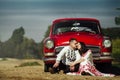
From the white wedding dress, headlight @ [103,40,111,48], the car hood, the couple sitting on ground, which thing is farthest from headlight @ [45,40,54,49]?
headlight @ [103,40,111,48]

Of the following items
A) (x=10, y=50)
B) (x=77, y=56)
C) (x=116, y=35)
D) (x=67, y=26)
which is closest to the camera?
(x=77, y=56)

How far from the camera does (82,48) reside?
44.9ft

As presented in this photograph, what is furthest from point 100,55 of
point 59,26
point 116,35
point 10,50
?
point 10,50

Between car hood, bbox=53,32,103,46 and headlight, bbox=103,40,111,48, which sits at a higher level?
Result: car hood, bbox=53,32,103,46

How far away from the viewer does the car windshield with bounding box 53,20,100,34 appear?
15.8 meters

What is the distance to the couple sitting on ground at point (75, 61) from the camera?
44.9 ft

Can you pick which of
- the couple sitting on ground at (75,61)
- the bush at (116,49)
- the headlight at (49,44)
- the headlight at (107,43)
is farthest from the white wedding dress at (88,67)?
the bush at (116,49)

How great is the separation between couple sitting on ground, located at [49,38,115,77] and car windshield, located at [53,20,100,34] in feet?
5.59

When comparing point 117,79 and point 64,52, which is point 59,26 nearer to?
point 64,52

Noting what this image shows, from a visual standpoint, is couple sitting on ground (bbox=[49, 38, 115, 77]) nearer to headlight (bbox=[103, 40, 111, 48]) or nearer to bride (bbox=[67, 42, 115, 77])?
bride (bbox=[67, 42, 115, 77])

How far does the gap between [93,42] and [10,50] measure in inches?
4300

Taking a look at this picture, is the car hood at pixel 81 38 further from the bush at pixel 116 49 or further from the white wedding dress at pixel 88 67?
the bush at pixel 116 49

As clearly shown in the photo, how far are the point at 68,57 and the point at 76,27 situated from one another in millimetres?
1940

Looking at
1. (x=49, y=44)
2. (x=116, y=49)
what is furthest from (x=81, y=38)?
(x=116, y=49)
